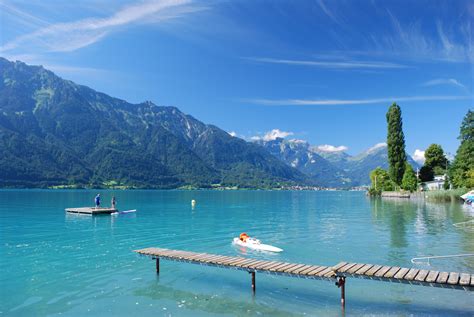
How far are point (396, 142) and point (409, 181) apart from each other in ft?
48.4

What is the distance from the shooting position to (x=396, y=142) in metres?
125

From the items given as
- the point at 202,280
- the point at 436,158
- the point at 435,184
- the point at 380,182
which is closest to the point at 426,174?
the point at 436,158

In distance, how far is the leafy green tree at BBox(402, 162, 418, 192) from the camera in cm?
12730

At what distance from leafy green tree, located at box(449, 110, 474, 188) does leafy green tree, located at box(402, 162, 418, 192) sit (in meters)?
17.4

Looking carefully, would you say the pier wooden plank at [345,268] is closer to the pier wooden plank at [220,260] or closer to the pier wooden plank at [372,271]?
the pier wooden plank at [372,271]

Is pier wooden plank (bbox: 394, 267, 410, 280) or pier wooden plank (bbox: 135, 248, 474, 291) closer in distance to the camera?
pier wooden plank (bbox: 135, 248, 474, 291)

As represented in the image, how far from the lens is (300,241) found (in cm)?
3688

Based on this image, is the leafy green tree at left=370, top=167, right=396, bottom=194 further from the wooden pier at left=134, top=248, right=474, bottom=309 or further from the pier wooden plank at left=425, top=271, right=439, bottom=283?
the pier wooden plank at left=425, top=271, right=439, bottom=283

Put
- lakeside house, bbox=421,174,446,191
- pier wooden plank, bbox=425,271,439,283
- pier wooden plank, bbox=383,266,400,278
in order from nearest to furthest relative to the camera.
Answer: pier wooden plank, bbox=425,271,439,283 < pier wooden plank, bbox=383,266,400,278 < lakeside house, bbox=421,174,446,191

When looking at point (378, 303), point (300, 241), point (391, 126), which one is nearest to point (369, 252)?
point (300, 241)

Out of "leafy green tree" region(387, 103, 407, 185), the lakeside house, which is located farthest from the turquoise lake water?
the lakeside house

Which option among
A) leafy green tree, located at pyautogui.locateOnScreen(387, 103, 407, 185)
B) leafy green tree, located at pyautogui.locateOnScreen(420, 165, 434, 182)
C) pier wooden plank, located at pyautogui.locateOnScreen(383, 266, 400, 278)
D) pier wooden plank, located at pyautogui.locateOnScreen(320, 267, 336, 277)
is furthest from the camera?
leafy green tree, located at pyautogui.locateOnScreen(420, 165, 434, 182)

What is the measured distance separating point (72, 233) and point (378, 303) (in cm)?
3657

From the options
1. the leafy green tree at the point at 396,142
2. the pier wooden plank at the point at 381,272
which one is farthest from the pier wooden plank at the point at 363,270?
the leafy green tree at the point at 396,142
